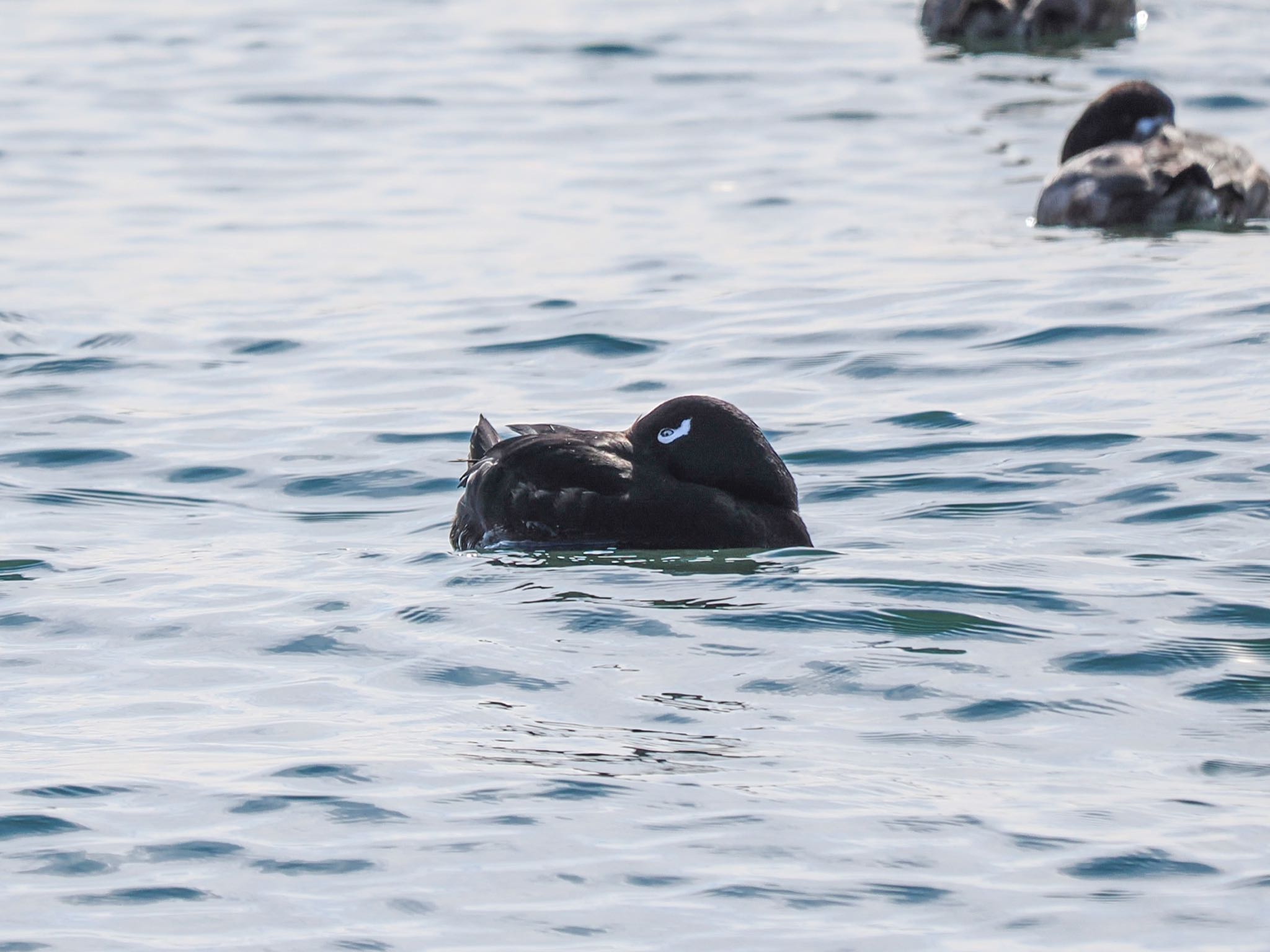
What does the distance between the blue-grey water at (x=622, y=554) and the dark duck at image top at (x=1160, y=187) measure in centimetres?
35

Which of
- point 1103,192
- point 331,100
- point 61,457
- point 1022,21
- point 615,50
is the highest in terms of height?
point 1022,21

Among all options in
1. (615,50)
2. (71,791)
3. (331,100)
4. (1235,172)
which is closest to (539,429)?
(71,791)

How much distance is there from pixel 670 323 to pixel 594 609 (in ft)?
17.6

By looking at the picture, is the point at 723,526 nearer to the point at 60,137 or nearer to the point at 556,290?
the point at 556,290

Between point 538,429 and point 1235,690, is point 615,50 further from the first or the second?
point 1235,690

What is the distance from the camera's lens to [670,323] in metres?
13.1

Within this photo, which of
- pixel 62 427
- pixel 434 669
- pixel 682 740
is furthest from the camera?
pixel 62 427

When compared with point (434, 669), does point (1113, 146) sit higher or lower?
higher

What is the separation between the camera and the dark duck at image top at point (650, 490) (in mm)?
8672

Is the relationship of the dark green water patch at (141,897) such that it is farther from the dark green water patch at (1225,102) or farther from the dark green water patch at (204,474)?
the dark green water patch at (1225,102)

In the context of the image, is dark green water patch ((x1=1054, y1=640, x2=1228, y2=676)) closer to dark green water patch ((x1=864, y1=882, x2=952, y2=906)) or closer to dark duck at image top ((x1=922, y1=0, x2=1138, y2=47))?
dark green water patch ((x1=864, y1=882, x2=952, y2=906))

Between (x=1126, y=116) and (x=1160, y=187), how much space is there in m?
1.46

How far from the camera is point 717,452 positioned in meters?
8.86

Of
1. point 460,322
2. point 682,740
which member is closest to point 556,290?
point 460,322
